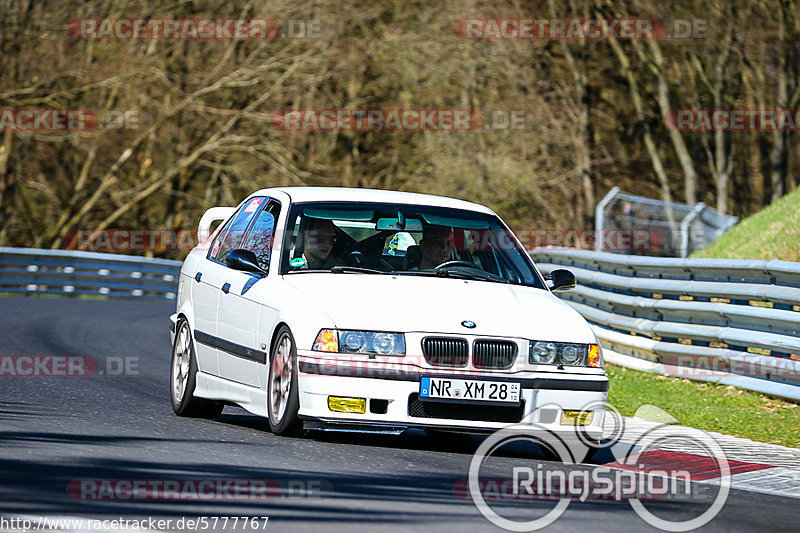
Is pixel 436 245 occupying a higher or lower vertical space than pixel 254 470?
higher

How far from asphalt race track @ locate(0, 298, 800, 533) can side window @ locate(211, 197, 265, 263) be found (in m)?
1.20

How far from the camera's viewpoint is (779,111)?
34.3 m

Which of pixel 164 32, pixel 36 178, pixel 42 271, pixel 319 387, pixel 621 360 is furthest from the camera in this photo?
pixel 36 178

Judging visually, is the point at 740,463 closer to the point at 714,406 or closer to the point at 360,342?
the point at 360,342

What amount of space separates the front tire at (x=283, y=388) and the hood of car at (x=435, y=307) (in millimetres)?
321

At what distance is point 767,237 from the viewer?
18.6 metres

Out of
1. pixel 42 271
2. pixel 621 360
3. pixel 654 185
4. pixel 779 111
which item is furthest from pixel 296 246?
pixel 654 185

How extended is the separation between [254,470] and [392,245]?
278 cm

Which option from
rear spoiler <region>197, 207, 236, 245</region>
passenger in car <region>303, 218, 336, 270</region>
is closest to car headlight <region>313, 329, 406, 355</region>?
passenger in car <region>303, 218, 336, 270</region>

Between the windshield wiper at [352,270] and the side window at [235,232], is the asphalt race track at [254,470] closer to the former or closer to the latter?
the windshield wiper at [352,270]

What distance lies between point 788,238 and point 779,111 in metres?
17.3

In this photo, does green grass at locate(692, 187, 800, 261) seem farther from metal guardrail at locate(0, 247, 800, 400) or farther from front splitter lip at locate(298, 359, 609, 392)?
front splitter lip at locate(298, 359, 609, 392)

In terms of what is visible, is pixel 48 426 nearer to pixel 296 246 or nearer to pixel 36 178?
pixel 296 246

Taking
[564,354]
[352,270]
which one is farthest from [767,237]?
[564,354]
